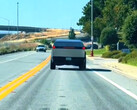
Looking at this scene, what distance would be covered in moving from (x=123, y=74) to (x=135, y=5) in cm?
5984

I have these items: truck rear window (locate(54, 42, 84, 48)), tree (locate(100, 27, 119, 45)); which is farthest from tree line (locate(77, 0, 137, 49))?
truck rear window (locate(54, 42, 84, 48))

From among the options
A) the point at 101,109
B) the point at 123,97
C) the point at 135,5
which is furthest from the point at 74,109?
the point at 135,5

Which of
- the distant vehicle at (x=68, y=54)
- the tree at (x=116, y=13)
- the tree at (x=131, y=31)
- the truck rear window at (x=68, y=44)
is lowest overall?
the distant vehicle at (x=68, y=54)

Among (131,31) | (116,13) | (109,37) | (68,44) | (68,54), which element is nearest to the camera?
(68,54)

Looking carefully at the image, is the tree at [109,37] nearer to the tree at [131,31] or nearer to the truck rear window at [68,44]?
the tree at [131,31]

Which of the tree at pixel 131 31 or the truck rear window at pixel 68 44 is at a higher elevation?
the tree at pixel 131 31

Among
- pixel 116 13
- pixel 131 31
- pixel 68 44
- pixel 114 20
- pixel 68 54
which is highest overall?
pixel 116 13

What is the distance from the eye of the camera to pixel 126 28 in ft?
161

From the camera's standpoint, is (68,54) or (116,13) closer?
(68,54)

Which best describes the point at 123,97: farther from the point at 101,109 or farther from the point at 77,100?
the point at 101,109

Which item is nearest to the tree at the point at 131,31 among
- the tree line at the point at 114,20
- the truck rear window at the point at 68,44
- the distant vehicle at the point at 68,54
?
the tree line at the point at 114,20

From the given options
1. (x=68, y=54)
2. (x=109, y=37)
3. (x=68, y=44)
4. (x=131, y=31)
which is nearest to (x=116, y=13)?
(x=109, y=37)

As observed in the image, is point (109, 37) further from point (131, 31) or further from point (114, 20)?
point (131, 31)

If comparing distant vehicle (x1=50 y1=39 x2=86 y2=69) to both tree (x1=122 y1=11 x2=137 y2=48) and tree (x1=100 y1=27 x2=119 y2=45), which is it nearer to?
tree (x1=122 y1=11 x2=137 y2=48)
